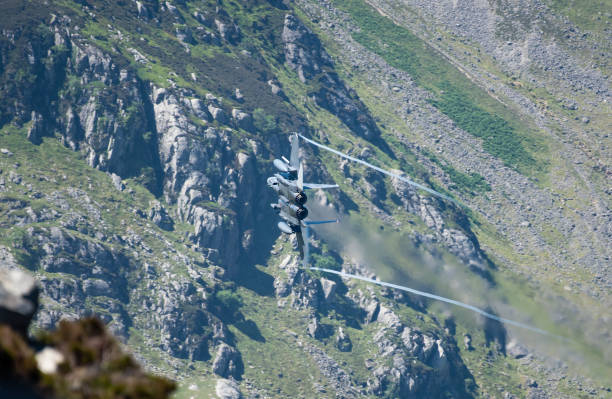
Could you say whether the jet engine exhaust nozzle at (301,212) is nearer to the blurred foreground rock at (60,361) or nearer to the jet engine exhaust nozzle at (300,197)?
the jet engine exhaust nozzle at (300,197)

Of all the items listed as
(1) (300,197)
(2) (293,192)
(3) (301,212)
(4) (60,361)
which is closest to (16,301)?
(4) (60,361)

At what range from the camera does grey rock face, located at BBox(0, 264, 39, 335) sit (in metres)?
59.4

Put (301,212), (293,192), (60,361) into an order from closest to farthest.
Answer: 1. (60,361)
2. (293,192)
3. (301,212)

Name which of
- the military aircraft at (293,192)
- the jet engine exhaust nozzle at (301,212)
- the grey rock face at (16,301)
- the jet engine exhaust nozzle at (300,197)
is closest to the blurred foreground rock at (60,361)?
the grey rock face at (16,301)

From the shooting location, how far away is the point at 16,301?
59656 millimetres

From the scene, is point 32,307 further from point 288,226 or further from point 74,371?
point 288,226

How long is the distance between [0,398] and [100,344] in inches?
338

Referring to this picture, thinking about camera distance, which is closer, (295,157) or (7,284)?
(7,284)

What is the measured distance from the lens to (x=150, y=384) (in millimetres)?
56938

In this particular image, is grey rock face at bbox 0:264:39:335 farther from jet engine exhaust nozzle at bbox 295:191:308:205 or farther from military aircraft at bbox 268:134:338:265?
jet engine exhaust nozzle at bbox 295:191:308:205

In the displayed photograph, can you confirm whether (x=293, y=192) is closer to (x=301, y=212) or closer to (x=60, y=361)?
(x=301, y=212)

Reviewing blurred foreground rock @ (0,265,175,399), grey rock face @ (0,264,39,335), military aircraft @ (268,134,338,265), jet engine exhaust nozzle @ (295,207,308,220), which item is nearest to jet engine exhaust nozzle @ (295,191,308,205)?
military aircraft @ (268,134,338,265)

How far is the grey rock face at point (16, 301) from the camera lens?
59.4m

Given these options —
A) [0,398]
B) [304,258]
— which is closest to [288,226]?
[304,258]
